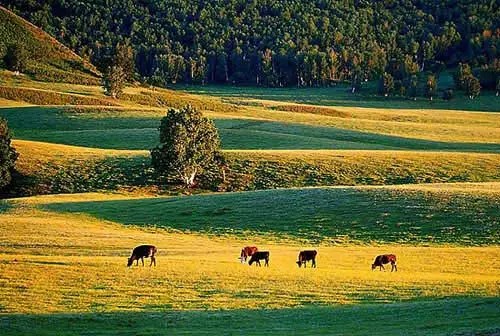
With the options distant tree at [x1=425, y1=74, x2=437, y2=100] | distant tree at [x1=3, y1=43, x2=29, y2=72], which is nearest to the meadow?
distant tree at [x1=3, y1=43, x2=29, y2=72]

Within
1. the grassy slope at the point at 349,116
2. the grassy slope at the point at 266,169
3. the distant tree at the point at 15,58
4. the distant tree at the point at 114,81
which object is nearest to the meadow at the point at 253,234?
the grassy slope at the point at 266,169

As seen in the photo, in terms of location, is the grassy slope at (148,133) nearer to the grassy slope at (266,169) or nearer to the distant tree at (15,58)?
the grassy slope at (266,169)

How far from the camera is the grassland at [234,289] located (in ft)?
75.3

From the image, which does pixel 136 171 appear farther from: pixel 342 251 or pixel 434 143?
pixel 434 143

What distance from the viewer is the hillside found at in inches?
6299

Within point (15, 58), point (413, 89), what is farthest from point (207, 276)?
point (413, 89)

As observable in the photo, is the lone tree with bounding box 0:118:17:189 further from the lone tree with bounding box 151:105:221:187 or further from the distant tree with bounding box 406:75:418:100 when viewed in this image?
the distant tree with bounding box 406:75:418:100

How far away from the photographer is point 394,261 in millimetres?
33219

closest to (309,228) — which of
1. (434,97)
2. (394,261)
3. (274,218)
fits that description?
(274,218)

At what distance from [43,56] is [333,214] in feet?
455

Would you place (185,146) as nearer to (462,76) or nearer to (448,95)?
(448,95)

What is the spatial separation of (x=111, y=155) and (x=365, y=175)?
24880 millimetres

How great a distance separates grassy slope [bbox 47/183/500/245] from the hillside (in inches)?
4260

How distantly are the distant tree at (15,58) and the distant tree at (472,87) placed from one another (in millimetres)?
95317
